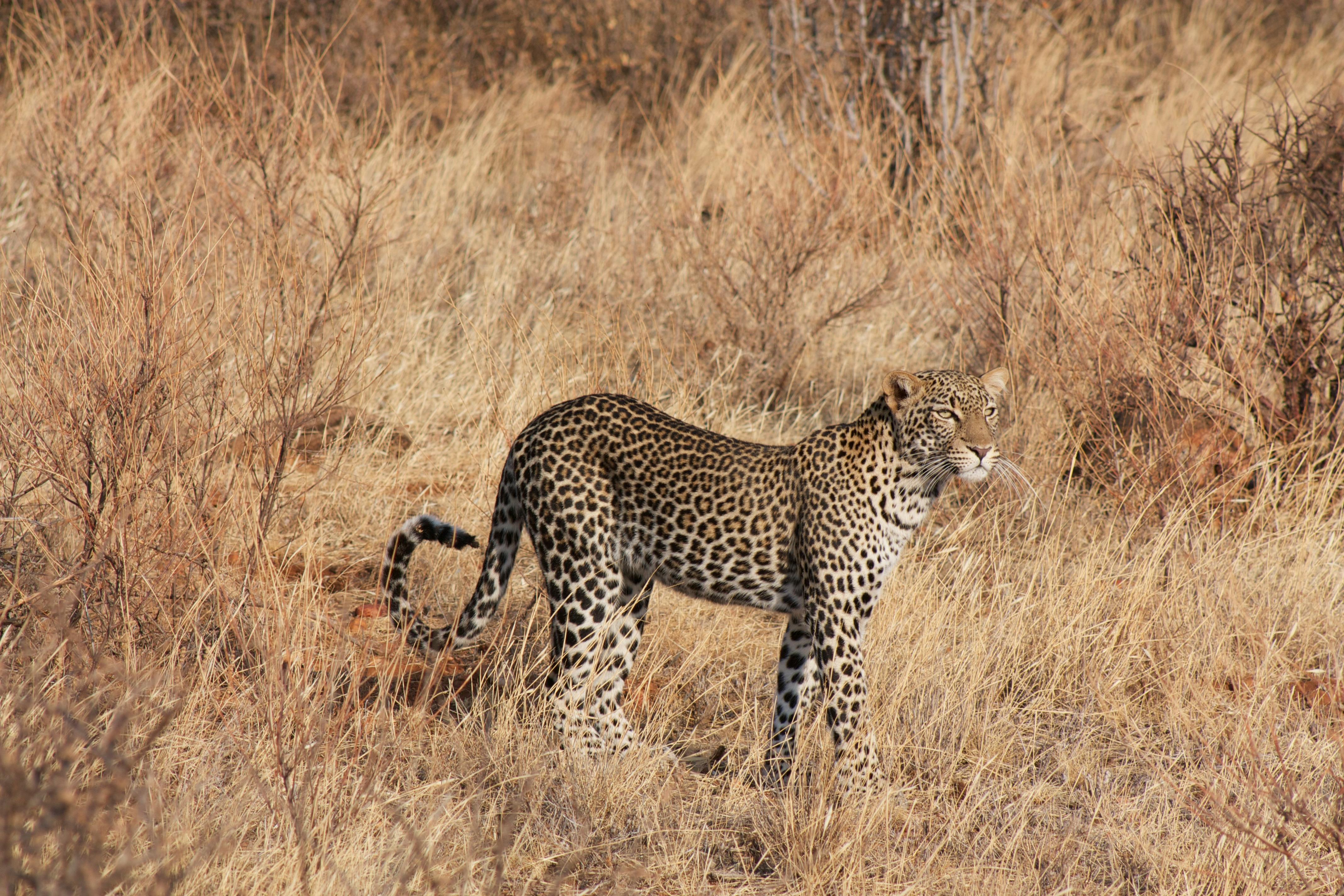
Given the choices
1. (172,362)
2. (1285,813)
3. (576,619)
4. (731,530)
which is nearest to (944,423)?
(731,530)

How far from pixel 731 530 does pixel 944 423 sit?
846mm

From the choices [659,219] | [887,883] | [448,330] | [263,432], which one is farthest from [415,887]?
[659,219]

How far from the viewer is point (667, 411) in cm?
708

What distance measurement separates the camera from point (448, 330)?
302 inches

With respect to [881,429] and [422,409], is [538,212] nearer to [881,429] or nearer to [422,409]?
[422,409]

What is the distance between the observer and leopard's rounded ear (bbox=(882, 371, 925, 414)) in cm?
473

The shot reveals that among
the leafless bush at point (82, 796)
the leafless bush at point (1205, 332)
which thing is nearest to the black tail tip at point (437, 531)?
the leafless bush at point (82, 796)

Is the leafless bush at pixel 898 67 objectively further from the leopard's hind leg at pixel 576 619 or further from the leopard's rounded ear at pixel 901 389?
the leopard's hind leg at pixel 576 619

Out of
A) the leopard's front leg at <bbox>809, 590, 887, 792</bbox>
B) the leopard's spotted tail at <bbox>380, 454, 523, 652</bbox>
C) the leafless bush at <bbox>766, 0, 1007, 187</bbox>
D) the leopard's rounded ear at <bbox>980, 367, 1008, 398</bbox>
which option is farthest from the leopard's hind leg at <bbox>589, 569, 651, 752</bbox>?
the leafless bush at <bbox>766, 0, 1007, 187</bbox>

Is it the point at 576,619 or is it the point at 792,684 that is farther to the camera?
the point at 792,684

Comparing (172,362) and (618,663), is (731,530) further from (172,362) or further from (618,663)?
(172,362)

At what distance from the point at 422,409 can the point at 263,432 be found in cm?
193

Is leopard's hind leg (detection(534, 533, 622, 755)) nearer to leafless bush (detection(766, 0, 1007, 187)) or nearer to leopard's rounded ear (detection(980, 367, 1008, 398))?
leopard's rounded ear (detection(980, 367, 1008, 398))

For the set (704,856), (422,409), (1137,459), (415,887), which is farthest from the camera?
(422,409)
